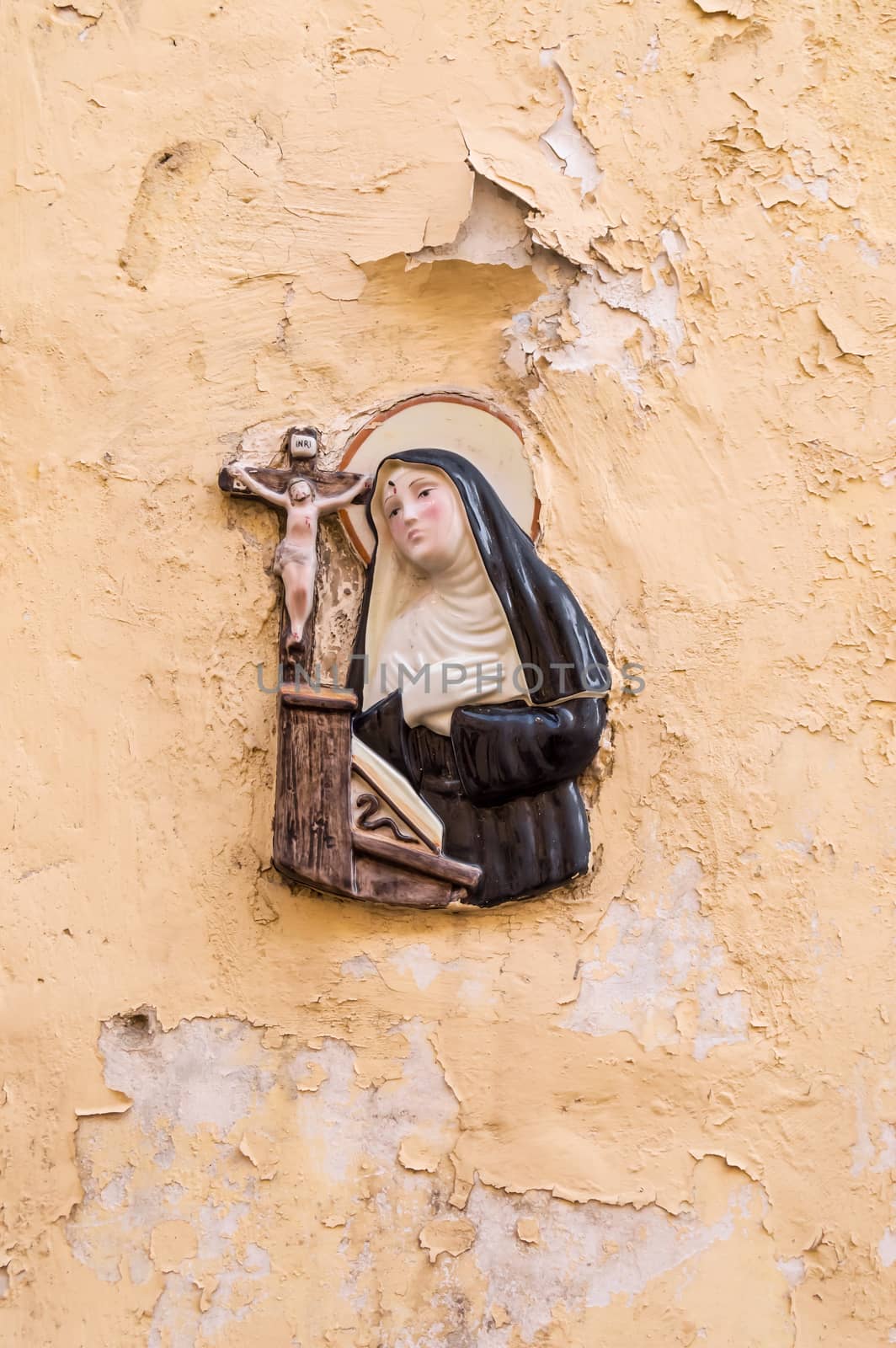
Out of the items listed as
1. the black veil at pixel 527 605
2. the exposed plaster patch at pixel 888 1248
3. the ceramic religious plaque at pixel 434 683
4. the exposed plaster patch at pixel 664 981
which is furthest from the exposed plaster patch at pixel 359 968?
the exposed plaster patch at pixel 888 1248

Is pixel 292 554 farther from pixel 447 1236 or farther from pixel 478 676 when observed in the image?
pixel 447 1236

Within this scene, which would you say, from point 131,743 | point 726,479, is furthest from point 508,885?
point 726,479

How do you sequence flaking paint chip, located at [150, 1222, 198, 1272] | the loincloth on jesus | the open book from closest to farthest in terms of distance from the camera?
flaking paint chip, located at [150, 1222, 198, 1272]
the open book
the loincloth on jesus

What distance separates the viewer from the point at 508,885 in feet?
7.53

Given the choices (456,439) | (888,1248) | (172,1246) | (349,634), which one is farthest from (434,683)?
(888,1248)

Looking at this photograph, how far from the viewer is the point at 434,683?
2365 millimetres

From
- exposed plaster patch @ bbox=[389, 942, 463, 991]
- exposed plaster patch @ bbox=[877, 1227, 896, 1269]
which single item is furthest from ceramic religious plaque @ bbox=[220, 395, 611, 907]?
exposed plaster patch @ bbox=[877, 1227, 896, 1269]

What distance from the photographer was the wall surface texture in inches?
87.2

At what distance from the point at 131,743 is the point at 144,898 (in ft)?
0.93

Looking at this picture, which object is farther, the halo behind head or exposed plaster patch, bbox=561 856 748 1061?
the halo behind head

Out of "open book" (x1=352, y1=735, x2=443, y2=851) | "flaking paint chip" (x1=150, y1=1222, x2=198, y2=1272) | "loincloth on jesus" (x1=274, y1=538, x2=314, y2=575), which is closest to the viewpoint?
"flaking paint chip" (x1=150, y1=1222, x2=198, y2=1272)

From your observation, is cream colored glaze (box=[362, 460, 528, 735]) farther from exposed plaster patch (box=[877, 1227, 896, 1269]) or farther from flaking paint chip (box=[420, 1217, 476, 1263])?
exposed plaster patch (box=[877, 1227, 896, 1269])

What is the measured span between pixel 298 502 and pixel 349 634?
26 cm

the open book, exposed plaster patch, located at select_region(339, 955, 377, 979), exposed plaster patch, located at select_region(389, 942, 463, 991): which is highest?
the open book
